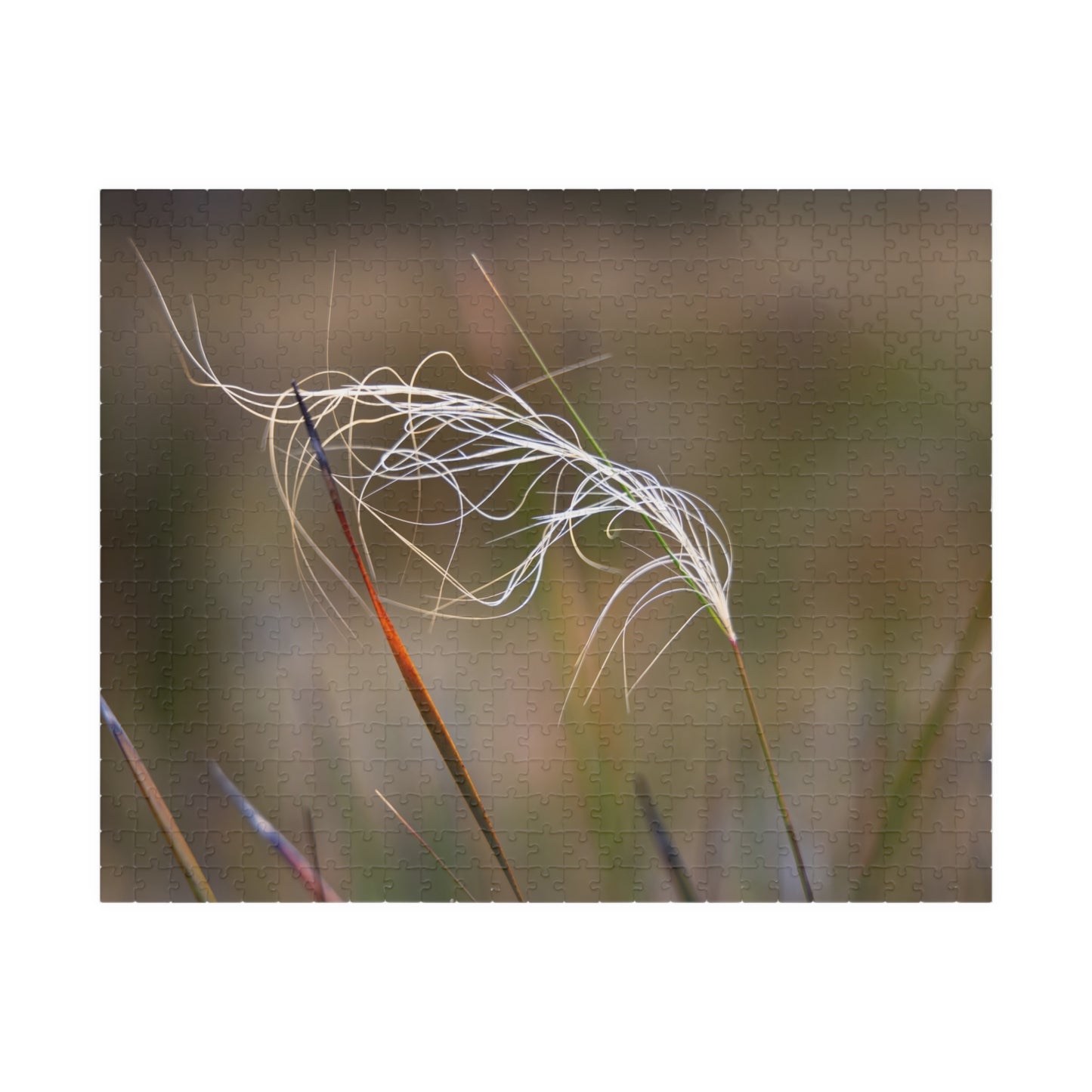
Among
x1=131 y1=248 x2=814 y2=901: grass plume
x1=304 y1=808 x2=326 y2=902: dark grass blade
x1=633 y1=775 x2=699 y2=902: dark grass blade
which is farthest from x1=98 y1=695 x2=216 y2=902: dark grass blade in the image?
x1=633 y1=775 x2=699 y2=902: dark grass blade

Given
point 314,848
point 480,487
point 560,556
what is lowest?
point 314,848

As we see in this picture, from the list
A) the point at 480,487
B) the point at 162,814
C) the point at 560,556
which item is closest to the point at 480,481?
the point at 480,487

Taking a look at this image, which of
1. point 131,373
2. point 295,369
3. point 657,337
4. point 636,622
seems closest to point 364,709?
point 636,622

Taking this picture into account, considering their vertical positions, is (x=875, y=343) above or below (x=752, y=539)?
above

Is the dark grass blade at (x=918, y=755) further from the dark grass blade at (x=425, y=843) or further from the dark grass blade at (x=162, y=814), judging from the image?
the dark grass blade at (x=162, y=814)

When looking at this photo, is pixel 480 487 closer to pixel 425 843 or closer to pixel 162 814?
pixel 425 843

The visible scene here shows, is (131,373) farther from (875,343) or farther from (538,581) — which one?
(875,343)

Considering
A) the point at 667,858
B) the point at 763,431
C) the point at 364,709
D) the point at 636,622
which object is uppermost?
the point at 763,431
